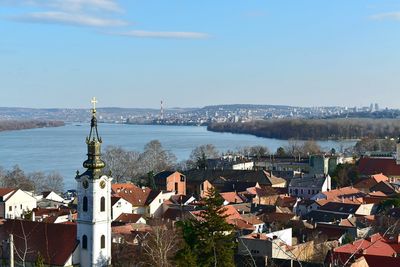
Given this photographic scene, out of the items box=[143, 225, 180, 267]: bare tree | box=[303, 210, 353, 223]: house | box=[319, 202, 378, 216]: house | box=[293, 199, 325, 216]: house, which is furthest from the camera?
box=[293, 199, 325, 216]: house

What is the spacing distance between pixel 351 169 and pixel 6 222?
28.3 meters

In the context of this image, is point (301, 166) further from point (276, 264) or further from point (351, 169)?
point (276, 264)

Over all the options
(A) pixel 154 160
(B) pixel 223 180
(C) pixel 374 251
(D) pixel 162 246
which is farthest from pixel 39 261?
(A) pixel 154 160

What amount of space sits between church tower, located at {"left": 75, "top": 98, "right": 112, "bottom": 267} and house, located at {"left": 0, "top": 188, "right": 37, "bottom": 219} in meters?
13.0

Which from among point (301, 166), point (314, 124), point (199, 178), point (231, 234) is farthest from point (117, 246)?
point (314, 124)

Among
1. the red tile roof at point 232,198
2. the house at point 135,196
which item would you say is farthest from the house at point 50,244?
the red tile roof at point 232,198

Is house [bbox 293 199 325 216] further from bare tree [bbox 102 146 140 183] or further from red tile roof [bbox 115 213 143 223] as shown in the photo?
bare tree [bbox 102 146 140 183]

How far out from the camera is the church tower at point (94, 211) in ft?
56.2

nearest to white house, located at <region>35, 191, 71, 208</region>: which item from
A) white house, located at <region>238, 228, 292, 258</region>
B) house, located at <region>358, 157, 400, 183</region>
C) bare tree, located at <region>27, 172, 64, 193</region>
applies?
bare tree, located at <region>27, 172, 64, 193</region>

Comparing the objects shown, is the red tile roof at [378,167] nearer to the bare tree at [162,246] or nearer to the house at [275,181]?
the house at [275,181]

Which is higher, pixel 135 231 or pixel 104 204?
pixel 104 204

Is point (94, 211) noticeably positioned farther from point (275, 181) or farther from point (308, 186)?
point (275, 181)

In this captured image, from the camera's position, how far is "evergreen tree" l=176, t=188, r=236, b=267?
52.3 ft

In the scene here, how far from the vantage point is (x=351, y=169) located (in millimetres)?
43875
